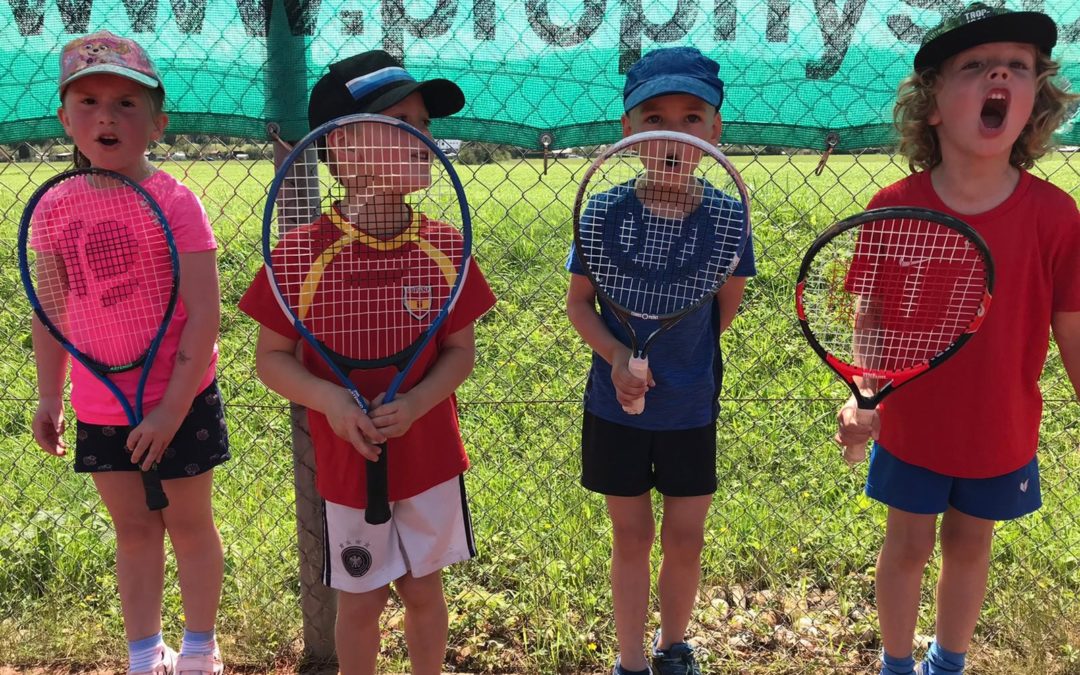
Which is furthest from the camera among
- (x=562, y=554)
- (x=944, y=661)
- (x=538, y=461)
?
(x=538, y=461)

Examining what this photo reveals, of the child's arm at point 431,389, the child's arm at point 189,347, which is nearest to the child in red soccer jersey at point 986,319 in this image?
the child's arm at point 431,389

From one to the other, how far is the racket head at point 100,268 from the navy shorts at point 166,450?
0.20 m

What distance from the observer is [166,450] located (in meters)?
2.32

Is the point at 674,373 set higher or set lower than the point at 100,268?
lower

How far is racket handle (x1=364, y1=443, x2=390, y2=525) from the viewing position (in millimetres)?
1959

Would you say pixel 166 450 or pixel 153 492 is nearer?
pixel 153 492

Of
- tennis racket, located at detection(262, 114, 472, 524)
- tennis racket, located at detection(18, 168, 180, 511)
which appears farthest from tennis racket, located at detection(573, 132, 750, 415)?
tennis racket, located at detection(18, 168, 180, 511)

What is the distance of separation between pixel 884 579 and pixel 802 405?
2108 mm

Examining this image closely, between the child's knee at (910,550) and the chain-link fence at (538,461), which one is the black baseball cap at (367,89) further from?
the child's knee at (910,550)

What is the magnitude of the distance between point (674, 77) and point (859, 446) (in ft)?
3.04

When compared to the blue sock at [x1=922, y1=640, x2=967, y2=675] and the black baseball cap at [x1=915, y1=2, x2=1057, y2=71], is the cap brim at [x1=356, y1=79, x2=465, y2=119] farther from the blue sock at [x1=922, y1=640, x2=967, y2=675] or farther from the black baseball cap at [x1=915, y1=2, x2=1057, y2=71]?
the blue sock at [x1=922, y1=640, x2=967, y2=675]

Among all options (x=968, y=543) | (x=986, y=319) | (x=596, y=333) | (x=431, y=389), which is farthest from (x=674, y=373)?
(x=968, y=543)

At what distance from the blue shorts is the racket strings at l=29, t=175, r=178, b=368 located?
1819 millimetres

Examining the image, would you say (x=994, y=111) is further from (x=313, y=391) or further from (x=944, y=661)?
(x=313, y=391)
